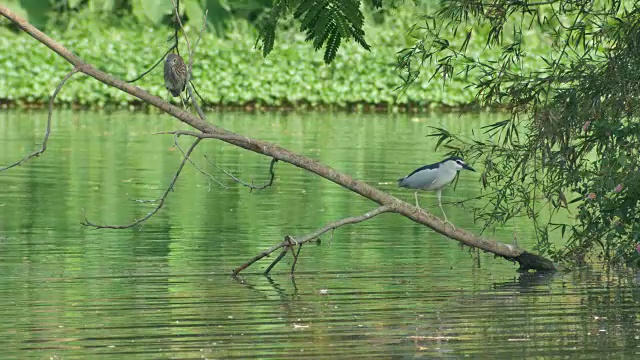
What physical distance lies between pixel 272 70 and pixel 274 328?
22689 millimetres

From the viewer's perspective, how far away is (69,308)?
827 cm

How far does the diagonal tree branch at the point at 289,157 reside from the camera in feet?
29.2

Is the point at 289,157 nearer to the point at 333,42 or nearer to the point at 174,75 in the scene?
the point at 333,42

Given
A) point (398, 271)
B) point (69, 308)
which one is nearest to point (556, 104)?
point (398, 271)

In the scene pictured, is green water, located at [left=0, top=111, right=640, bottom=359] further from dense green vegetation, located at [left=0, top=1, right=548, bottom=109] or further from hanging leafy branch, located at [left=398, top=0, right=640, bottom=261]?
→ dense green vegetation, located at [left=0, top=1, right=548, bottom=109]

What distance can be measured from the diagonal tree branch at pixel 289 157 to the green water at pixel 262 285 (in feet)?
0.66

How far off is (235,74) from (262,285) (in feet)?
69.3

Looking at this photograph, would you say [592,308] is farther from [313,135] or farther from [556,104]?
[313,135]

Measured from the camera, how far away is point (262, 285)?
368 inches

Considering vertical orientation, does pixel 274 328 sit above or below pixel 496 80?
below

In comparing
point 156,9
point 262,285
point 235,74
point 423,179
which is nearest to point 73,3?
point 156,9

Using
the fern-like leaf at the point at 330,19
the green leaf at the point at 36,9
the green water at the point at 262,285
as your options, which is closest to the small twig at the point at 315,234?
the green water at the point at 262,285

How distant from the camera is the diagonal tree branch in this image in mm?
8891

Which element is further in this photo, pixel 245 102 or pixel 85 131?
pixel 245 102
